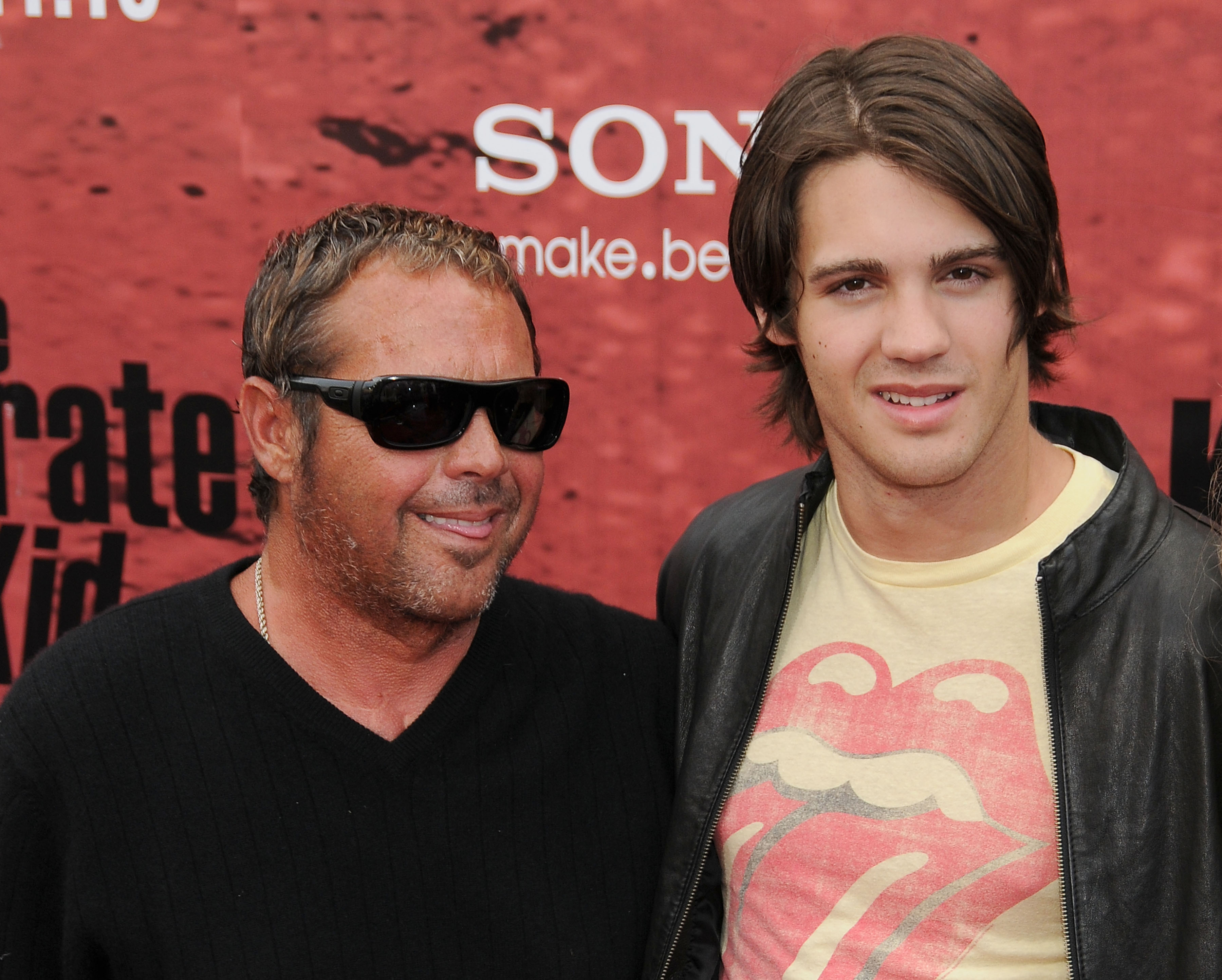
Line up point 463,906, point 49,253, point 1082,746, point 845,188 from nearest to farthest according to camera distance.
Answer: point 1082,746 < point 463,906 < point 845,188 < point 49,253

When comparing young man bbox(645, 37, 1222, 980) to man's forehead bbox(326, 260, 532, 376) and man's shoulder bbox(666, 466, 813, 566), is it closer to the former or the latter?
man's shoulder bbox(666, 466, 813, 566)

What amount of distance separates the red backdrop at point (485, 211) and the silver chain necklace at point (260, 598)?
0.85 m

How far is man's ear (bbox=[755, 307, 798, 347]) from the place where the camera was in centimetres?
205

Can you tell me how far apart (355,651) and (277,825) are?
28 cm

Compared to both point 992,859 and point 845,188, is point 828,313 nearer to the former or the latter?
point 845,188

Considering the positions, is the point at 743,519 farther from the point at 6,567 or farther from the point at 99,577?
the point at 6,567

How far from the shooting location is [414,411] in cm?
166

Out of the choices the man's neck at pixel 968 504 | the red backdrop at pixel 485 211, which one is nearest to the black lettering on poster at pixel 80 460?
the red backdrop at pixel 485 211

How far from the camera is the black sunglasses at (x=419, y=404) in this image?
1659 mm

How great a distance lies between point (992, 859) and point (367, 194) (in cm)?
185

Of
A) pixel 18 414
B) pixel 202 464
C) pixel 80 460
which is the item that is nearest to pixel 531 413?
pixel 202 464

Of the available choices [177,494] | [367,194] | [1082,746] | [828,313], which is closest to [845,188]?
[828,313]

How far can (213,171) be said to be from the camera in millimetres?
2582

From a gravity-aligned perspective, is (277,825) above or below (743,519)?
below
